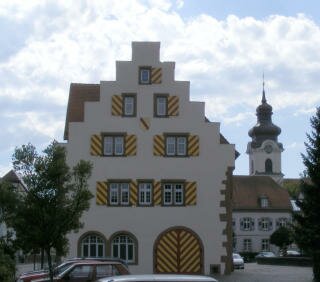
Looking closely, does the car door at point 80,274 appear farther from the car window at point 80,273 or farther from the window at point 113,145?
the window at point 113,145

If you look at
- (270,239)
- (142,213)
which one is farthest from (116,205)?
(270,239)

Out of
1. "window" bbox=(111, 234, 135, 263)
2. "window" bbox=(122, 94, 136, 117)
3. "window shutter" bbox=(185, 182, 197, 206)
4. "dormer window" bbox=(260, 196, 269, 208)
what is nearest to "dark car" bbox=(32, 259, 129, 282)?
"window" bbox=(111, 234, 135, 263)

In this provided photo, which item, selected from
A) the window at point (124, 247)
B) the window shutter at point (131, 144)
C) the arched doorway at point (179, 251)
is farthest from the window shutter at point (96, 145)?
the arched doorway at point (179, 251)

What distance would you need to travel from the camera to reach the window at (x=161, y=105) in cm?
4319

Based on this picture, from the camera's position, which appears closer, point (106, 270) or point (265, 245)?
point (106, 270)

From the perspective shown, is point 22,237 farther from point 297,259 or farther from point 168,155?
point 297,259

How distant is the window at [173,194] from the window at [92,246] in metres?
4.24

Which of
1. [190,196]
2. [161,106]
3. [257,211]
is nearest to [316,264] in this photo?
[190,196]

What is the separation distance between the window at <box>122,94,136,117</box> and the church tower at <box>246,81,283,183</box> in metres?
84.4

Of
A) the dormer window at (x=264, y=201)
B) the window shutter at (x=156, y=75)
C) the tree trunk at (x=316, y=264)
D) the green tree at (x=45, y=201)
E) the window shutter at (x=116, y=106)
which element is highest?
the window shutter at (x=156, y=75)

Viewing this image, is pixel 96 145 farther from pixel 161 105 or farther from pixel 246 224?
pixel 246 224

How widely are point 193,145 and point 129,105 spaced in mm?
4322

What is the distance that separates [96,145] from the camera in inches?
1677

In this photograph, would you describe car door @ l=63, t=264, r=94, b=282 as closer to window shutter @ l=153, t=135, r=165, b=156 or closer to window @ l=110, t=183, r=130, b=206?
window @ l=110, t=183, r=130, b=206
